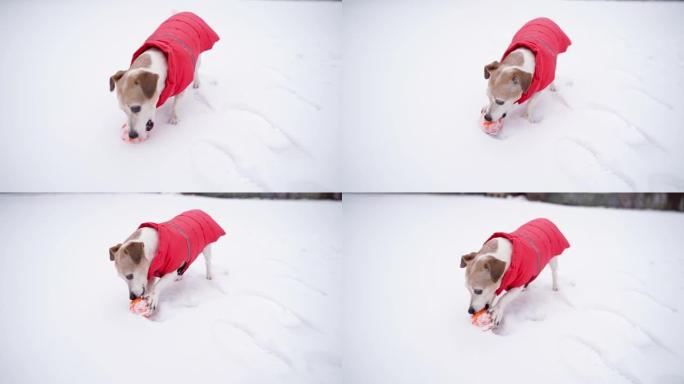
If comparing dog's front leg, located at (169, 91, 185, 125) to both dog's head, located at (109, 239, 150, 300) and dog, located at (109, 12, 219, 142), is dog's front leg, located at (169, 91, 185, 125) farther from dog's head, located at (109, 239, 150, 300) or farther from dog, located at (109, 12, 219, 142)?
dog's head, located at (109, 239, 150, 300)

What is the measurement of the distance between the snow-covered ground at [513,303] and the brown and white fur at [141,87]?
592mm

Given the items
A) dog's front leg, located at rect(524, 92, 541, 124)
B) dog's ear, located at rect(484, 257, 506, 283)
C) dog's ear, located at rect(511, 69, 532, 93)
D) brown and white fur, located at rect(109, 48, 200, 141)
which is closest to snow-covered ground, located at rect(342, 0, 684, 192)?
dog's front leg, located at rect(524, 92, 541, 124)

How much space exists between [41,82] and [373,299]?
1.10 m

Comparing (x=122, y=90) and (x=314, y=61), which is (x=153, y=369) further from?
(x=314, y=61)

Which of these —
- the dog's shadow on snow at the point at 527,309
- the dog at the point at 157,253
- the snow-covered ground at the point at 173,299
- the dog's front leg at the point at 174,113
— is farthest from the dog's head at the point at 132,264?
the dog's shadow on snow at the point at 527,309

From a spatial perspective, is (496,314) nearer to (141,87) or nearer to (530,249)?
(530,249)

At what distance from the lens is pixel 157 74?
5.02 feet

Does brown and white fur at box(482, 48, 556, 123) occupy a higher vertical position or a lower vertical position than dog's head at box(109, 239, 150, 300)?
higher

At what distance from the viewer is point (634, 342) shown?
5.09ft

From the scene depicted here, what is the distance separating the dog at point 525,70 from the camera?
5.02 ft

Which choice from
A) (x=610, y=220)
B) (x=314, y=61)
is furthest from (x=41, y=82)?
(x=610, y=220)

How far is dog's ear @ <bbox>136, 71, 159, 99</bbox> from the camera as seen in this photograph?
1.51m

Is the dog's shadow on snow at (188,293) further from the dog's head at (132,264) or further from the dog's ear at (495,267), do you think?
the dog's ear at (495,267)

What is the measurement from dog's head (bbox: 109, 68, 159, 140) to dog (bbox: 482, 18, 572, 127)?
0.86 meters
